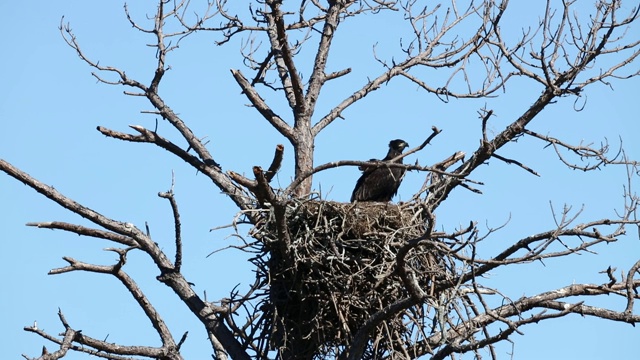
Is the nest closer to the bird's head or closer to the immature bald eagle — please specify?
the immature bald eagle

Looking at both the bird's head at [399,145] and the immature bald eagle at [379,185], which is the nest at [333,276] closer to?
the immature bald eagle at [379,185]

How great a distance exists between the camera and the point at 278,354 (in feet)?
27.0

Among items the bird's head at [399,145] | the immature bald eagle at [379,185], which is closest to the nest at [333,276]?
the immature bald eagle at [379,185]

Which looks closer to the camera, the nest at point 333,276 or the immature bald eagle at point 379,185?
the nest at point 333,276

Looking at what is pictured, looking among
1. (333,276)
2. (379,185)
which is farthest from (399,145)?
(333,276)

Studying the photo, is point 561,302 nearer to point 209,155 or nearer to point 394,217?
point 394,217

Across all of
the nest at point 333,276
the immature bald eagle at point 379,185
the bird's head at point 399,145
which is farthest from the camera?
the bird's head at point 399,145

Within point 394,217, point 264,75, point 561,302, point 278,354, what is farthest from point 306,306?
point 264,75

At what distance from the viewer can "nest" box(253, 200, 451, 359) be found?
26.5 ft

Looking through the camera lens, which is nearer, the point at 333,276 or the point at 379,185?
the point at 333,276

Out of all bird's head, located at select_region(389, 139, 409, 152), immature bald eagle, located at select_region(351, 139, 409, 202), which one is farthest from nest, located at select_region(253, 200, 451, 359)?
bird's head, located at select_region(389, 139, 409, 152)

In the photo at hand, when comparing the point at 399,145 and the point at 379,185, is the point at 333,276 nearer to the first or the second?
the point at 379,185

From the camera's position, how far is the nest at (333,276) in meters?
8.06

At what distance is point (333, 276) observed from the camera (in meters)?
8.05
